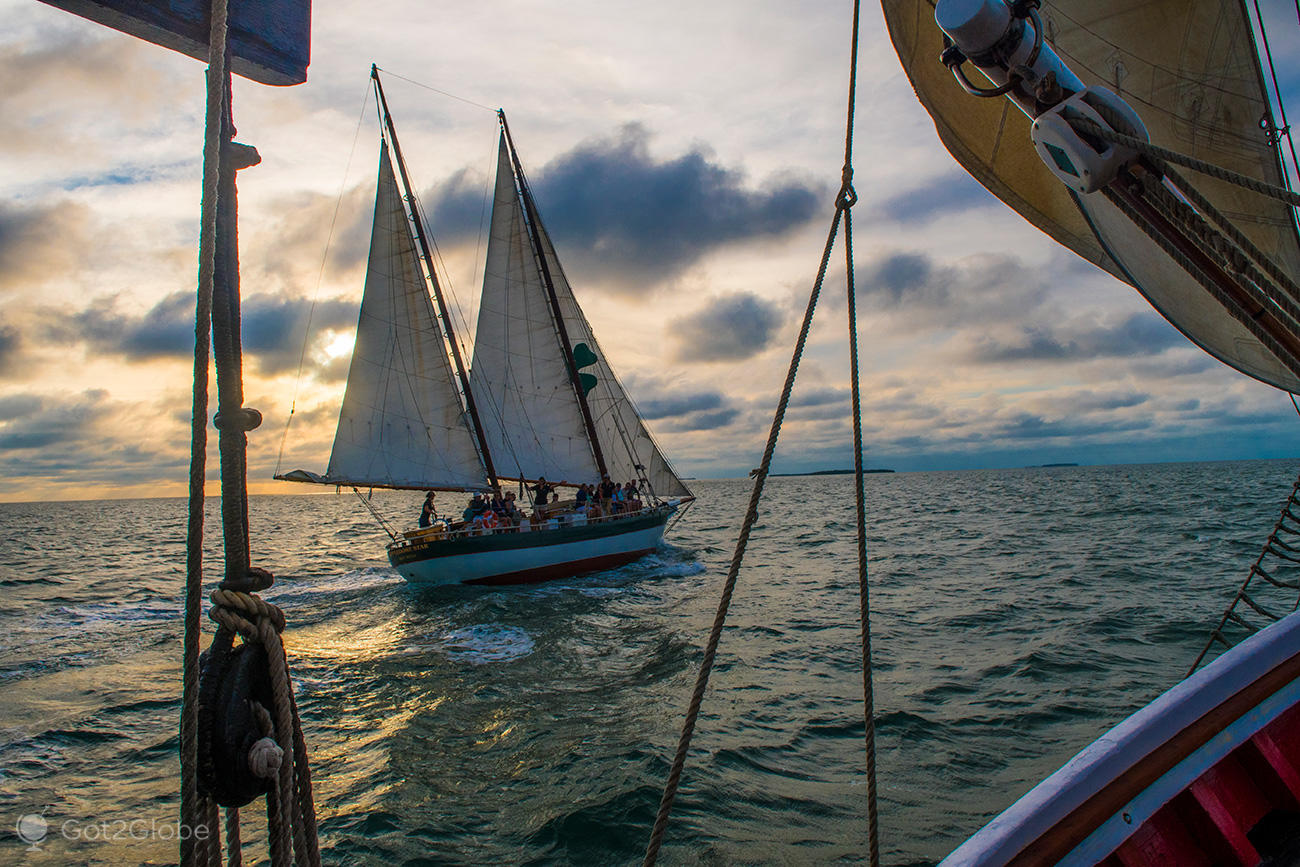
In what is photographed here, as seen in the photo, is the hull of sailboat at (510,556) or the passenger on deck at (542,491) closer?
the hull of sailboat at (510,556)

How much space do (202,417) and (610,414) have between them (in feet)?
86.6

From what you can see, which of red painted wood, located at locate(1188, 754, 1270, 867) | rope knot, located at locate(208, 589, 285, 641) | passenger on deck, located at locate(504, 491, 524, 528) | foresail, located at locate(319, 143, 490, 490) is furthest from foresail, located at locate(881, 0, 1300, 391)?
foresail, located at locate(319, 143, 490, 490)

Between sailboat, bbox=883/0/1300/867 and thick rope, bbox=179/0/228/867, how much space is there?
2.18 m

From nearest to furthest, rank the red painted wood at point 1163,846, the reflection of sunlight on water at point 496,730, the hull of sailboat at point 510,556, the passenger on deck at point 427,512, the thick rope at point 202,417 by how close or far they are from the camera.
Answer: the thick rope at point 202,417, the red painted wood at point 1163,846, the reflection of sunlight on water at point 496,730, the hull of sailboat at point 510,556, the passenger on deck at point 427,512

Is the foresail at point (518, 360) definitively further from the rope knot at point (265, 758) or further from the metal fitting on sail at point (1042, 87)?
the rope knot at point (265, 758)

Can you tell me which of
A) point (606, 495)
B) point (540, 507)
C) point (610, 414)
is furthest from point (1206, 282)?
point (610, 414)

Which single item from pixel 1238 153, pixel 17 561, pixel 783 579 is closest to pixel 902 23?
pixel 1238 153

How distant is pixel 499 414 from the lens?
1024 inches

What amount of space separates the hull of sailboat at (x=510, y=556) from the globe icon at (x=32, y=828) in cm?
1361

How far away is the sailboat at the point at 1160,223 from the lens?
7.86 ft

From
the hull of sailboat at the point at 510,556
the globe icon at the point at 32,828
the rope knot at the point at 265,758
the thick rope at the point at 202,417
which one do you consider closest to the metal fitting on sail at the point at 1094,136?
the thick rope at the point at 202,417

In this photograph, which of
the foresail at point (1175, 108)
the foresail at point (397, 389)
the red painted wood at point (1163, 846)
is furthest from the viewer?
the foresail at point (397, 389)

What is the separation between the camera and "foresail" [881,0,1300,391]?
5566 millimetres

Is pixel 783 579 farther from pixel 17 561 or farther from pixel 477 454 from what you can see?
pixel 17 561
